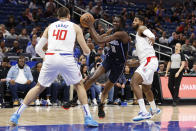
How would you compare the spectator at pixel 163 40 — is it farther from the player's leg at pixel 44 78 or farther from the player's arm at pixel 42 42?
the player's leg at pixel 44 78

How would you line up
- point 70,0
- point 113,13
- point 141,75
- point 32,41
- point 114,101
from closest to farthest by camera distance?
point 141,75 < point 114,101 < point 32,41 < point 70,0 < point 113,13

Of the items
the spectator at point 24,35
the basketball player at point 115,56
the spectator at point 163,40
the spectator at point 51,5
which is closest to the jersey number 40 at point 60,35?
the basketball player at point 115,56

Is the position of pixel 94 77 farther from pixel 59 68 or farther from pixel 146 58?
pixel 59 68

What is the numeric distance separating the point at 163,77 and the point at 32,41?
4711mm

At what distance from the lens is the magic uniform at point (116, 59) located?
7594mm

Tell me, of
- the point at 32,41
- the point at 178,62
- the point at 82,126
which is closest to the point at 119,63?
the point at 82,126

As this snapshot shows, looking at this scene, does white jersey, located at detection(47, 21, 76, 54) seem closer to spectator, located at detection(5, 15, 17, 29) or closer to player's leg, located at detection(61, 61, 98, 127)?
player's leg, located at detection(61, 61, 98, 127)

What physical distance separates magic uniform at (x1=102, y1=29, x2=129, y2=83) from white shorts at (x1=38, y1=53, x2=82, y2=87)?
5.38ft

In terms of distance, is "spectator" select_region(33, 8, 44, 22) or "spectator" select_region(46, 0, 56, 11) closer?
"spectator" select_region(33, 8, 44, 22)

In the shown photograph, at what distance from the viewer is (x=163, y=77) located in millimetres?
12633

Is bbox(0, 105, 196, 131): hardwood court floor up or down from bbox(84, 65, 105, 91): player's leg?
down

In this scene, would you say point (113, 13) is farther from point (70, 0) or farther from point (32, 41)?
point (32, 41)

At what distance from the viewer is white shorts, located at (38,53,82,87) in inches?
237

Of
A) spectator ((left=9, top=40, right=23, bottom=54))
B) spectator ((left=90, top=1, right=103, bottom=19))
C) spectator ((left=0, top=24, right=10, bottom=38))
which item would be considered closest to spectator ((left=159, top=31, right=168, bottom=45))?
spectator ((left=90, top=1, right=103, bottom=19))
